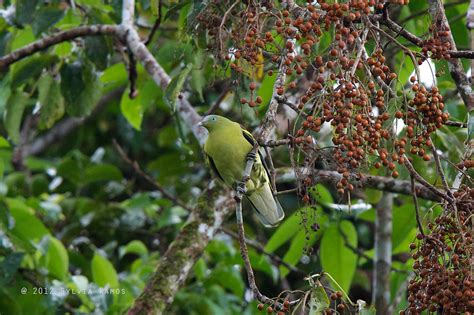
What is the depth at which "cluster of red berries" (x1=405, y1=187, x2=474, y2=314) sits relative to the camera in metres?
2.06

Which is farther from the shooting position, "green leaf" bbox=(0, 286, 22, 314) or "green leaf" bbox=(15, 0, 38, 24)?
"green leaf" bbox=(15, 0, 38, 24)

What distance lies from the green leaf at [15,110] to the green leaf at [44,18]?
15.9 inches

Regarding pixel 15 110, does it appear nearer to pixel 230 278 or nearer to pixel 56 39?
pixel 56 39

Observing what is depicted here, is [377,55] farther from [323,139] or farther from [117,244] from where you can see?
[117,244]

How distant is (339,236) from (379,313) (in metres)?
0.45

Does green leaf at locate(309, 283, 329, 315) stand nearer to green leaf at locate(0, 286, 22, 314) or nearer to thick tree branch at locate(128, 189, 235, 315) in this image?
thick tree branch at locate(128, 189, 235, 315)

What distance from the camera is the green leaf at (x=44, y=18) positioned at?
4105 mm

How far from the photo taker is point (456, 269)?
7.05ft

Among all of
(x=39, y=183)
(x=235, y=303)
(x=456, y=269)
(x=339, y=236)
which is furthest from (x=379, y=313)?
(x=39, y=183)

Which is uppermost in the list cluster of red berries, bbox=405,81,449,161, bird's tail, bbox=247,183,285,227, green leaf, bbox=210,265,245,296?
cluster of red berries, bbox=405,81,449,161

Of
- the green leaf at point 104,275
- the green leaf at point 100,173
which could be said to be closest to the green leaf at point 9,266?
the green leaf at point 104,275

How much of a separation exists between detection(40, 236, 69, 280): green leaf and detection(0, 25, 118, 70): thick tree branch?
95cm

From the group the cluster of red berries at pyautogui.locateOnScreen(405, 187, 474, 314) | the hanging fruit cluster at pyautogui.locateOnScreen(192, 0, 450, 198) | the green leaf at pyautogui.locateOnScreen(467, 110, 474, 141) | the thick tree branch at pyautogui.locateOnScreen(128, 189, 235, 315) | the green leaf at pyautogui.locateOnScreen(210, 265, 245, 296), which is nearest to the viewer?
the cluster of red berries at pyautogui.locateOnScreen(405, 187, 474, 314)

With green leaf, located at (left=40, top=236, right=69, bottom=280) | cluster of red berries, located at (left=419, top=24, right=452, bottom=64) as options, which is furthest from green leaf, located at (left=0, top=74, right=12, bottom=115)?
cluster of red berries, located at (left=419, top=24, right=452, bottom=64)
